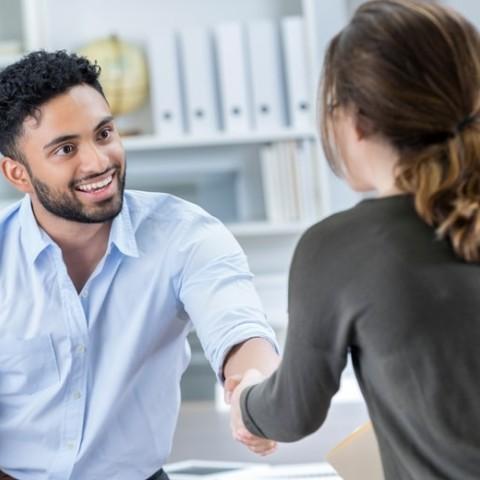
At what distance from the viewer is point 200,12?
12.4 feet

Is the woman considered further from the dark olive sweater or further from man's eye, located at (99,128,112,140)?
man's eye, located at (99,128,112,140)

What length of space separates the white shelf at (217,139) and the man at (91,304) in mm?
1771

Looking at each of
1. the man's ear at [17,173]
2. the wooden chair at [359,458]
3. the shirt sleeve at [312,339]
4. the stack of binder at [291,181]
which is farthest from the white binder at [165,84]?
the shirt sleeve at [312,339]

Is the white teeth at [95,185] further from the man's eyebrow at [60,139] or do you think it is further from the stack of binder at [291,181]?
the stack of binder at [291,181]

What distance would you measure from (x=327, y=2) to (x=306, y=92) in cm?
33

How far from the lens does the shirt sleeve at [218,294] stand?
1.68 m

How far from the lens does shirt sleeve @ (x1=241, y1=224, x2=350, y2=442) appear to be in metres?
1.09

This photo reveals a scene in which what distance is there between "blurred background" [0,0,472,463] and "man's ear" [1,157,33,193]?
156 centimetres

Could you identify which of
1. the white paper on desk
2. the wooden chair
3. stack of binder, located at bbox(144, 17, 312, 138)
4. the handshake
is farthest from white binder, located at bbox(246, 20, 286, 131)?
the wooden chair

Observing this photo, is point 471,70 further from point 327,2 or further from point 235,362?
point 327,2

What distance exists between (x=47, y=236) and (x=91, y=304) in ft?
Result: 0.51

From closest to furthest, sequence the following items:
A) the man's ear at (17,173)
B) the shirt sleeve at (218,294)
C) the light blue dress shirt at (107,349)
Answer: the shirt sleeve at (218,294)
the light blue dress shirt at (107,349)
the man's ear at (17,173)

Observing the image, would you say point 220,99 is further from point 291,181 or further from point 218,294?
point 218,294

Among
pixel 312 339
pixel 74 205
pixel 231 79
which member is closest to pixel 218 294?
pixel 74 205
